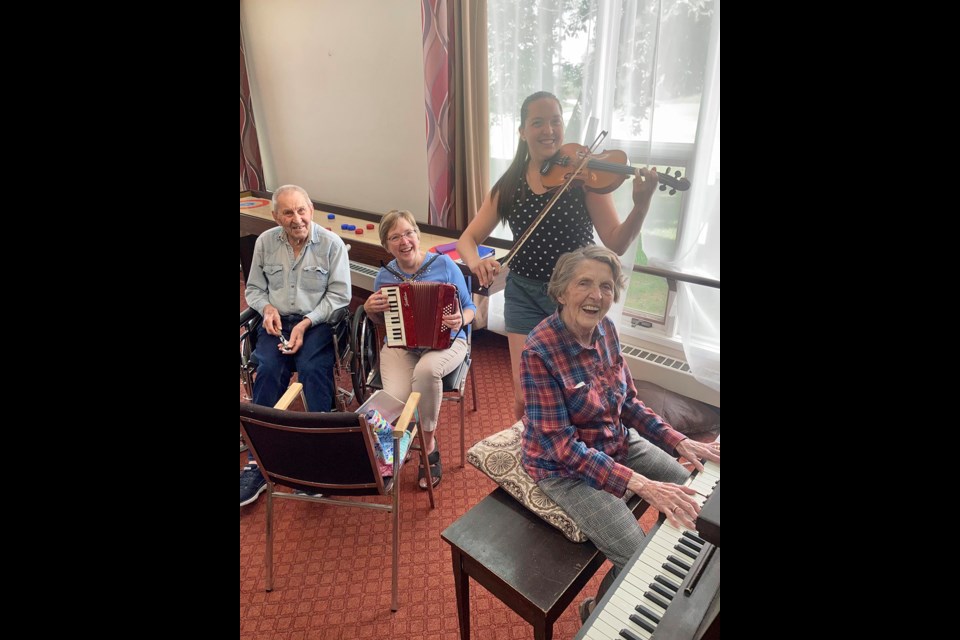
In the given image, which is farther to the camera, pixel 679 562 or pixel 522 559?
pixel 522 559

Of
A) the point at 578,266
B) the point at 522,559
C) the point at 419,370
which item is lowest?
the point at 522,559

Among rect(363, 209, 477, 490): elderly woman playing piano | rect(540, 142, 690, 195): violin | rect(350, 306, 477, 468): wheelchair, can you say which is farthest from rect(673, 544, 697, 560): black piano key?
rect(350, 306, 477, 468): wheelchair

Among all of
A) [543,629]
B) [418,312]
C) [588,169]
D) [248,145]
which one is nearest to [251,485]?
[418,312]

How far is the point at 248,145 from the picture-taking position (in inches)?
63.8

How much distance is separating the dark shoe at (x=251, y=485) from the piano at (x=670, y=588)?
1565 millimetres

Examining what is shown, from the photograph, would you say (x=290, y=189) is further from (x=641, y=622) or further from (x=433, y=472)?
(x=641, y=622)

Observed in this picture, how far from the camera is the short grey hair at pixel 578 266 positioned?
1.06 metres

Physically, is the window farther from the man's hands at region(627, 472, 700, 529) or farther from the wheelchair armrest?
the wheelchair armrest

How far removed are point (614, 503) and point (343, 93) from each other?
1.33 metres

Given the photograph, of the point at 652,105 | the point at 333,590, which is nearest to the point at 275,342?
the point at 333,590
